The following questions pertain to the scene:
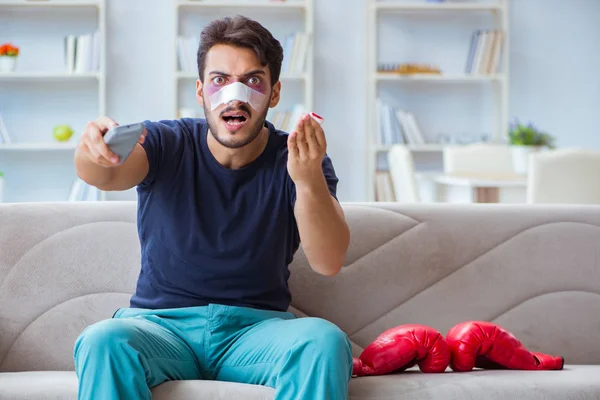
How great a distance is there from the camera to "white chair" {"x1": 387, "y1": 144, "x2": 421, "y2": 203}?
4.29 metres

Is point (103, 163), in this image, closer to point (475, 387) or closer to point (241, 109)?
point (241, 109)

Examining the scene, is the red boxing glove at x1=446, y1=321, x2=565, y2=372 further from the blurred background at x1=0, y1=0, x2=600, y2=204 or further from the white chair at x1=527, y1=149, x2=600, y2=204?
the blurred background at x1=0, y1=0, x2=600, y2=204

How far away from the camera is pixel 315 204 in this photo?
1.55 metres

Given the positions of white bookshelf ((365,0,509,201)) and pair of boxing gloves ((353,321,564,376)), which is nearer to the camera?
pair of boxing gloves ((353,321,564,376))

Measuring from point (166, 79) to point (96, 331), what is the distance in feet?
13.8

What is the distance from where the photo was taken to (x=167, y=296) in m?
1.66

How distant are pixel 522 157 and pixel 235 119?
279 cm

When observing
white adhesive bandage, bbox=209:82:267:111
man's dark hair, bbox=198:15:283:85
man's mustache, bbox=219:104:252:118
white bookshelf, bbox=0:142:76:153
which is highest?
man's dark hair, bbox=198:15:283:85

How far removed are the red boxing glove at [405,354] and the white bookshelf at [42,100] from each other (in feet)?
13.3

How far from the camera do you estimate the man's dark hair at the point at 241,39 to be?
1.68 meters

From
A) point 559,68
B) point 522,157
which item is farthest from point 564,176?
point 559,68

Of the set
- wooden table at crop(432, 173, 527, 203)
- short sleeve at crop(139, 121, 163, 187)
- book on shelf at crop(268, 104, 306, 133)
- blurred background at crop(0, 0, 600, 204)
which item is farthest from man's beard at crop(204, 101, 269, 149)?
Answer: book on shelf at crop(268, 104, 306, 133)

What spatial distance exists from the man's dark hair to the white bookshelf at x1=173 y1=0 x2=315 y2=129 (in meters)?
3.55

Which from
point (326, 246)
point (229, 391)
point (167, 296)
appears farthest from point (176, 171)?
point (229, 391)
